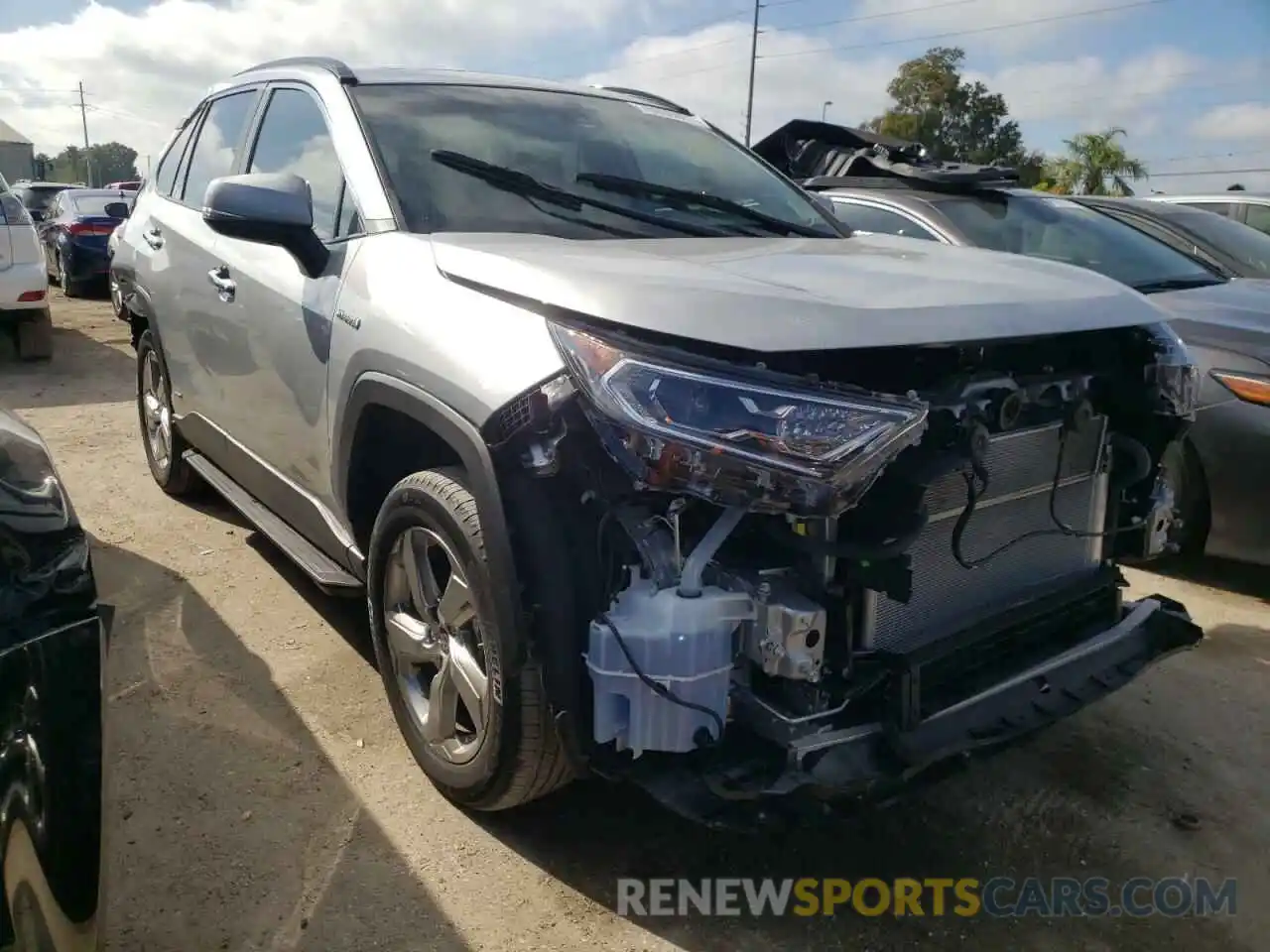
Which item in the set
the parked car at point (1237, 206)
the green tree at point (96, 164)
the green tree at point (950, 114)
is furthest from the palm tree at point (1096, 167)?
the green tree at point (96, 164)

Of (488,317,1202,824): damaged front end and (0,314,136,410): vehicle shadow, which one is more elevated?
(488,317,1202,824): damaged front end

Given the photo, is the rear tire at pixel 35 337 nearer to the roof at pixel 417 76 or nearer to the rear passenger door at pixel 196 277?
the rear passenger door at pixel 196 277

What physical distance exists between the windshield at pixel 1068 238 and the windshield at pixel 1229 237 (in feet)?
1.92

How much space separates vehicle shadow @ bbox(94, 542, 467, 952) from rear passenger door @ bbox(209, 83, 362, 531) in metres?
0.61

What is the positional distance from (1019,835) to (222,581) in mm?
3124

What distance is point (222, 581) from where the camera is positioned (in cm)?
428

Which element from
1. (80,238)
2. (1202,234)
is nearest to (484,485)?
(1202,234)

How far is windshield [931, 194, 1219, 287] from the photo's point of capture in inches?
217

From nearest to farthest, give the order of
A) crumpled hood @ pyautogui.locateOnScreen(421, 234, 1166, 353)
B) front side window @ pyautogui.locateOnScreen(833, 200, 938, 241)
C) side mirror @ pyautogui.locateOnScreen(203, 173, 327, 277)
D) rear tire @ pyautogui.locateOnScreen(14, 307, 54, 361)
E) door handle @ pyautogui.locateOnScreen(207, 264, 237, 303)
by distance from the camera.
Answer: crumpled hood @ pyautogui.locateOnScreen(421, 234, 1166, 353)
side mirror @ pyautogui.locateOnScreen(203, 173, 327, 277)
door handle @ pyautogui.locateOnScreen(207, 264, 237, 303)
front side window @ pyautogui.locateOnScreen(833, 200, 938, 241)
rear tire @ pyautogui.locateOnScreen(14, 307, 54, 361)

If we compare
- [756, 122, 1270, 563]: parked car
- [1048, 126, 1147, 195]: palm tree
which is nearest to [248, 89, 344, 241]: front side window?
[756, 122, 1270, 563]: parked car

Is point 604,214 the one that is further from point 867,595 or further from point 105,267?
point 105,267

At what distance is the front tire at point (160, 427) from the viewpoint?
4926mm

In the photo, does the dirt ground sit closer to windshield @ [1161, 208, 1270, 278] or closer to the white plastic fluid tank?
the white plastic fluid tank

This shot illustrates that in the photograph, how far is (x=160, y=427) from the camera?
5223 millimetres
